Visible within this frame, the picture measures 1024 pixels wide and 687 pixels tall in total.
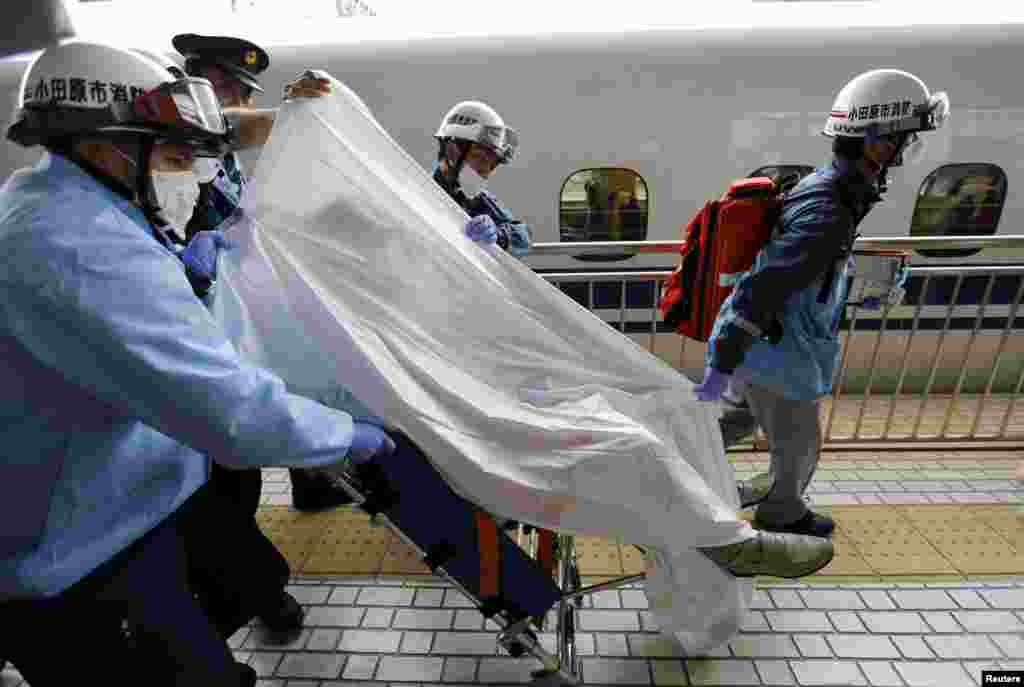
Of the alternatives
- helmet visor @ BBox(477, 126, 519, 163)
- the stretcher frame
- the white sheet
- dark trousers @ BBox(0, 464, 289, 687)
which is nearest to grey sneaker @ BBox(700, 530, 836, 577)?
the white sheet

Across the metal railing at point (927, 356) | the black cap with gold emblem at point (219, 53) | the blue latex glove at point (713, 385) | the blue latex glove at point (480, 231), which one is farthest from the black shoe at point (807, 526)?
the black cap with gold emblem at point (219, 53)

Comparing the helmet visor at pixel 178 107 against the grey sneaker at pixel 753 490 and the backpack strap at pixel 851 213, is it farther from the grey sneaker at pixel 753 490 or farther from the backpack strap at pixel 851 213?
the grey sneaker at pixel 753 490

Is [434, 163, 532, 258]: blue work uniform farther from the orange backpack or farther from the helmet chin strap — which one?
the helmet chin strap

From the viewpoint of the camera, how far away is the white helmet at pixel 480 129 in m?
3.32

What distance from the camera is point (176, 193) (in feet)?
4.79

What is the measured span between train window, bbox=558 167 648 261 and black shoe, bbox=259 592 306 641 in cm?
314

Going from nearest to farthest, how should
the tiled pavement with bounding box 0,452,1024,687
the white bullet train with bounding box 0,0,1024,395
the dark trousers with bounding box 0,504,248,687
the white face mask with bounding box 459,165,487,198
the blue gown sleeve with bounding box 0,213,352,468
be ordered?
the blue gown sleeve with bounding box 0,213,352,468 → the dark trousers with bounding box 0,504,248,687 → the tiled pavement with bounding box 0,452,1024,687 → the white face mask with bounding box 459,165,487,198 → the white bullet train with bounding box 0,0,1024,395

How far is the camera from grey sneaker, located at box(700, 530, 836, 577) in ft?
5.92

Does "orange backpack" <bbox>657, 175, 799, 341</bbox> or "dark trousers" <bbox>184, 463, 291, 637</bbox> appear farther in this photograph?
"orange backpack" <bbox>657, 175, 799, 341</bbox>

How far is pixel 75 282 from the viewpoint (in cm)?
114

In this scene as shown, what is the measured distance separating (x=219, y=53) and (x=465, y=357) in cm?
193

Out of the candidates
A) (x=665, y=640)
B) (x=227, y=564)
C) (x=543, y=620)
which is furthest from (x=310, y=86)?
(x=665, y=640)

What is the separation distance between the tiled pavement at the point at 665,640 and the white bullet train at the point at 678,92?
8.48 feet

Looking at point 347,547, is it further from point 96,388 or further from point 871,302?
point 871,302
